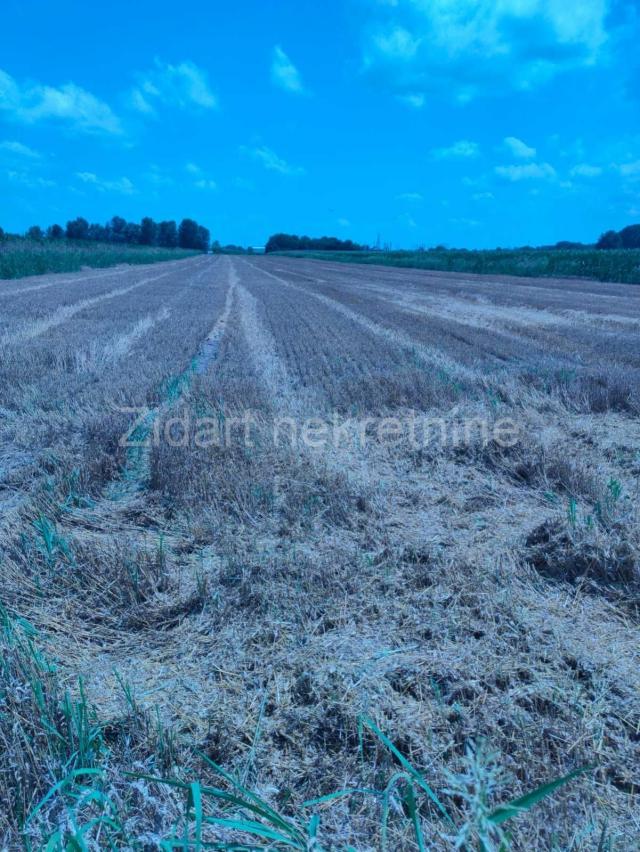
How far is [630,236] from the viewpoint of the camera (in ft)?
251

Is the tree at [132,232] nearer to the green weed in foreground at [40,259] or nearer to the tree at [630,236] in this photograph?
the green weed in foreground at [40,259]

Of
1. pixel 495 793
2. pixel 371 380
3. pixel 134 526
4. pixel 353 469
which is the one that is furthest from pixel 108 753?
pixel 371 380

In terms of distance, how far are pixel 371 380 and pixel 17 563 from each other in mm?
4851

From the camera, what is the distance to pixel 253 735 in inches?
75.6

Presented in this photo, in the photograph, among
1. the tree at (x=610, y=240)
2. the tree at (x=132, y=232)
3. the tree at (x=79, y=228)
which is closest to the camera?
the tree at (x=610, y=240)

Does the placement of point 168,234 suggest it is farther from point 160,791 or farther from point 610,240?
point 160,791

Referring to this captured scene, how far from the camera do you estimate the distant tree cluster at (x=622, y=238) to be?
74.8 metres

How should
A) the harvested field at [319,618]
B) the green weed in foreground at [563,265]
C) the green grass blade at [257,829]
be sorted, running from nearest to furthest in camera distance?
the green grass blade at [257,829] < the harvested field at [319,618] < the green weed in foreground at [563,265]

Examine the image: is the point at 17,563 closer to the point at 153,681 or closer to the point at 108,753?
the point at 153,681

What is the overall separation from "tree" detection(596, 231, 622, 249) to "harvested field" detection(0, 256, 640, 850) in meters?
83.4

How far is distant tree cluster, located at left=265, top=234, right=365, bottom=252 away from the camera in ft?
431

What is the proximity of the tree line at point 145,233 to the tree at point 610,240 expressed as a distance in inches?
3256

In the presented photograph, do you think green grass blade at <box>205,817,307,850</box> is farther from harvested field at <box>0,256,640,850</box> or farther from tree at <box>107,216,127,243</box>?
tree at <box>107,216,127,243</box>

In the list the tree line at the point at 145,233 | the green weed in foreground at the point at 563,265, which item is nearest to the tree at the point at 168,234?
the tree line at the point at 145,233
